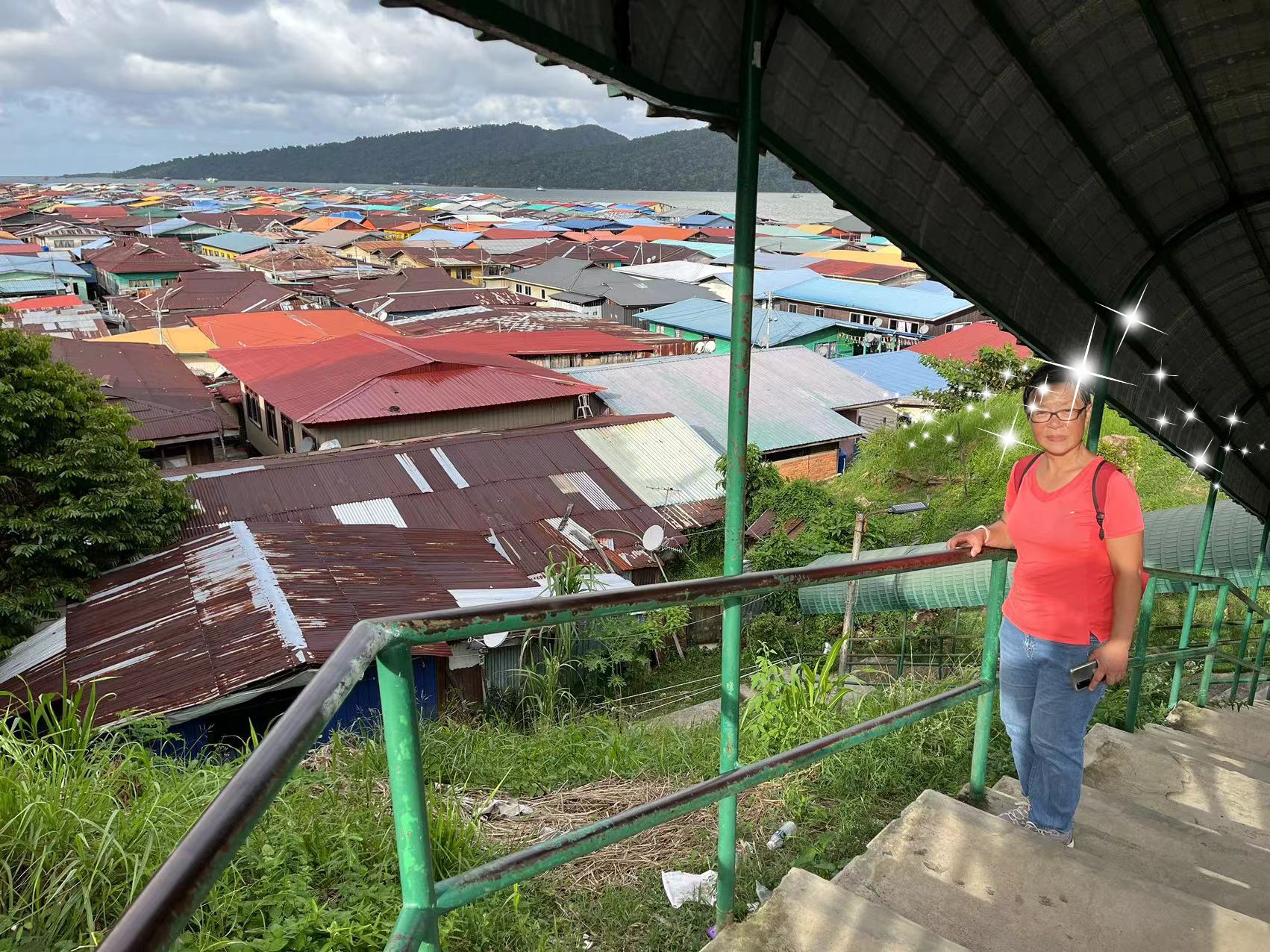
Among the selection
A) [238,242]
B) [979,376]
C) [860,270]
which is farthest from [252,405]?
[238,242]

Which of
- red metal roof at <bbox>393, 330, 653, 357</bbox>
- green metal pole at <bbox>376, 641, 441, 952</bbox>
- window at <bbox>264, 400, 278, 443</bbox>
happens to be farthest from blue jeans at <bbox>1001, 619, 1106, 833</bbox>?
red metal roof at <bbox>393, 330, 653, 357</bbox>

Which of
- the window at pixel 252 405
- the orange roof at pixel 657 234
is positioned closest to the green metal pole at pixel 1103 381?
the window at pixel 252 405

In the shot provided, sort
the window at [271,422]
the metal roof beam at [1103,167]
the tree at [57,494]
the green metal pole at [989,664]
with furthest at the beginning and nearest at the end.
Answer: the window at [271,422] → the tree at [57,494] → the green metal pole at [989,664] → the metal roof beam at [1103,167]

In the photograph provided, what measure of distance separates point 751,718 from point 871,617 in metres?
8.14

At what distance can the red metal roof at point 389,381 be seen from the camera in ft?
55.0

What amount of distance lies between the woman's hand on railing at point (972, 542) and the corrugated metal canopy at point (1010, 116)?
911 mm

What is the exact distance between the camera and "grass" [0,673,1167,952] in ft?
7.25

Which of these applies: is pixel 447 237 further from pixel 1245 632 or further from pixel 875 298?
pixel 1245 632

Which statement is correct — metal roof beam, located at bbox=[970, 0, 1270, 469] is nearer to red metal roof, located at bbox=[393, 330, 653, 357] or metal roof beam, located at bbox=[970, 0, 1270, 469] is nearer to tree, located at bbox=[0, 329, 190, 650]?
tree, located at bbox=[0, 329, 190, 650]

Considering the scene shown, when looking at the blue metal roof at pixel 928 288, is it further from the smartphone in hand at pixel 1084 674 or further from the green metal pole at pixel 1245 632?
the smartphone in hand at pixel 1084 674

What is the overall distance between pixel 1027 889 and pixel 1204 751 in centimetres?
224

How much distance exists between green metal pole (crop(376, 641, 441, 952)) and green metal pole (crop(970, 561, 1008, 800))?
73.5 inches

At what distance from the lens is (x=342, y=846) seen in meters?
2.60

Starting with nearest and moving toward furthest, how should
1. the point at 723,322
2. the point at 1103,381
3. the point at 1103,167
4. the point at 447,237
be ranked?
the point at 1103,167, the point at 1103,381, the point at 723,322, the point at 447,237
